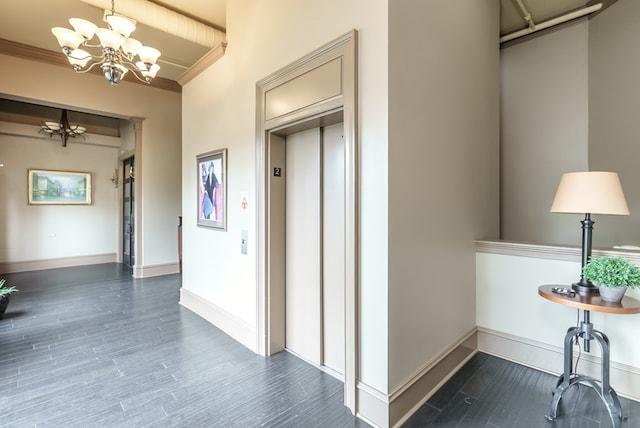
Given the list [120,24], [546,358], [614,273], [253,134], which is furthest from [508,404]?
[120,24]

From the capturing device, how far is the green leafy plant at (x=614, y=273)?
1.91 m

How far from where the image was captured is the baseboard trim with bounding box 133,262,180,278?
20.6 feet

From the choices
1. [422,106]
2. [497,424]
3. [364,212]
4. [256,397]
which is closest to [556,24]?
[422,106]

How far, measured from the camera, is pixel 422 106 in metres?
Answer: 2.27

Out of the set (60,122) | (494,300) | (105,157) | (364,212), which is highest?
(60,122)

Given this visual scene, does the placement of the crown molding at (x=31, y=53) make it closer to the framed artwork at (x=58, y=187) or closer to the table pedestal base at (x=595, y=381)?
the framed artwork at (x=58, y=187)

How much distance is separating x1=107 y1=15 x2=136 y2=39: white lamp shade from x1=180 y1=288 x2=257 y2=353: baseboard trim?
10.3 ft

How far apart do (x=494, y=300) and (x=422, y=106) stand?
6.81 feet

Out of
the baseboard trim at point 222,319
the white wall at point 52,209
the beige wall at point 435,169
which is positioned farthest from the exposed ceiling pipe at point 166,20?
the white wall at point 52,209

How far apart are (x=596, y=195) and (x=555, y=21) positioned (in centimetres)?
291

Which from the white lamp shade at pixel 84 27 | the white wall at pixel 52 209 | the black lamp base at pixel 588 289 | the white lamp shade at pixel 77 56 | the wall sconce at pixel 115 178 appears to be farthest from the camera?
the wall sconce at pixel 115 178

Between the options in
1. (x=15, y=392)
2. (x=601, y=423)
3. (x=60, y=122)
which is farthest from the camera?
(x=60, y=122)

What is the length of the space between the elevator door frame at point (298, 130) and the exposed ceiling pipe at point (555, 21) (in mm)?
3134

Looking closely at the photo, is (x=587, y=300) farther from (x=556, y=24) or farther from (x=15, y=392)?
(x=15, y=392)
